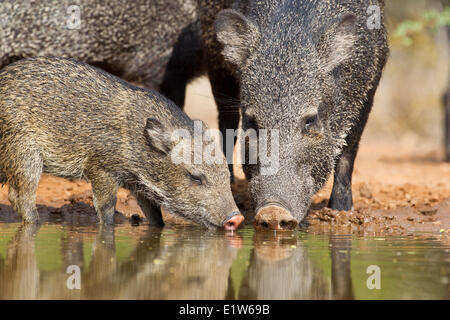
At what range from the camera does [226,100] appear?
6613mm

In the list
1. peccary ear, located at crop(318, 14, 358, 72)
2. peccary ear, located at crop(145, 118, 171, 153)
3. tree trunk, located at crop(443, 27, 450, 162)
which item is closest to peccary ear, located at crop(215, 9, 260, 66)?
peccary ear, located at crop(318, 14, 358, 72)

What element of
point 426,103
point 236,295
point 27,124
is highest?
point 426,103

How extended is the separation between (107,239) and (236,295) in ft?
5.66

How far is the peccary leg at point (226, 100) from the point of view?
6461mm

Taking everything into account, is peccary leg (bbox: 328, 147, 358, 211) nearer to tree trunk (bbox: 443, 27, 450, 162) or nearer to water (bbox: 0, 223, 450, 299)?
water (bbox: 0, 223, 450, 299)

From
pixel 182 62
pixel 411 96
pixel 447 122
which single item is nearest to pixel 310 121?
pixel 182 62

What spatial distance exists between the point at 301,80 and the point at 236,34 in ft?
2.13

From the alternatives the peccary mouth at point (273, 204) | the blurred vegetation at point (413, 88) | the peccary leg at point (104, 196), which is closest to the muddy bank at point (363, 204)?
the peccary leg at point (104, 196)

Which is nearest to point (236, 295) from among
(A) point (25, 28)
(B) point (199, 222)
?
(B) point (199, 222)

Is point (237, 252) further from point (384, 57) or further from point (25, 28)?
point (25, 28)

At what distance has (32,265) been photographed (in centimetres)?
351

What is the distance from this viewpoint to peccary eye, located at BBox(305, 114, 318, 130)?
493 centimetres

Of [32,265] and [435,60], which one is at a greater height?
[435,60]

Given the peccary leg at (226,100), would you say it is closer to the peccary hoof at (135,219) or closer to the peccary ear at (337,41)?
the peccary ear at (337,41)
